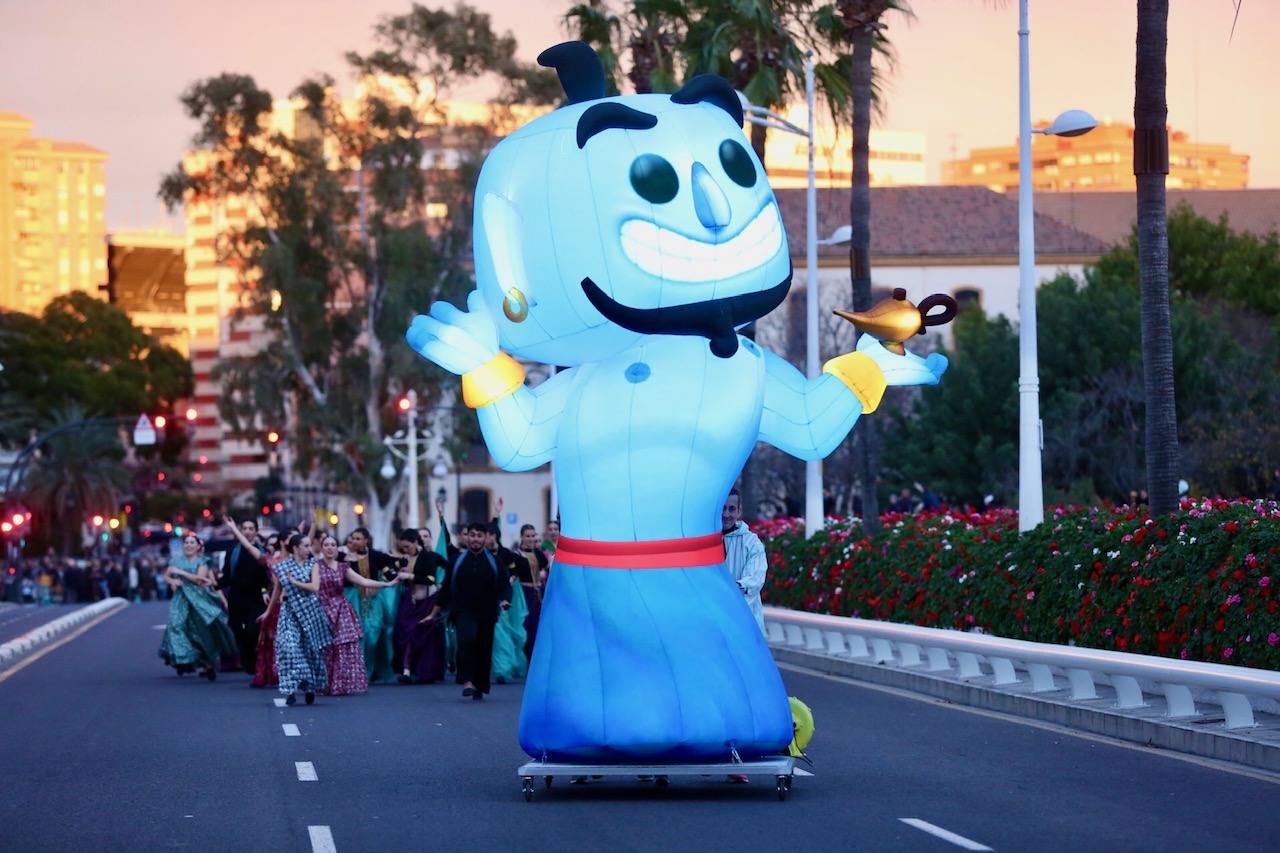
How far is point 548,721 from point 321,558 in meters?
10.4

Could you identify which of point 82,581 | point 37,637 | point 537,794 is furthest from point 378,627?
point 82,581

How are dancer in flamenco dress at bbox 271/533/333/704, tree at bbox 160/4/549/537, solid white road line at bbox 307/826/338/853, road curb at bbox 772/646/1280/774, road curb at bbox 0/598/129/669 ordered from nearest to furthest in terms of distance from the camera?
solid white road line at bbox 307/826/338/853, road curb at bbox 772/646/1280/774, dancer in flamenco dress at bbox 271/533/333/704, road curb at bbox 0/598/129/669, tree at bbox 160/4/549/537

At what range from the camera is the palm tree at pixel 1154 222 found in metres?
21.4

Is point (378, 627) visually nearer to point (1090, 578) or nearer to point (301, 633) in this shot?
point (301, 633)

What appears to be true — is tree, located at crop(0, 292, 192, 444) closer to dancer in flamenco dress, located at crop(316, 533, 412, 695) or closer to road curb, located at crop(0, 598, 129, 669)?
road curb, located at crop(0, 598, 129, 669)

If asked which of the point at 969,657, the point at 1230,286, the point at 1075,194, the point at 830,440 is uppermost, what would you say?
the point at 1075,194

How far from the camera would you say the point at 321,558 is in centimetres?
2266

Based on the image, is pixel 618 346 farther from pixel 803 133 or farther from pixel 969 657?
pixel 803 133

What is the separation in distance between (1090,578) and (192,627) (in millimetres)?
10921

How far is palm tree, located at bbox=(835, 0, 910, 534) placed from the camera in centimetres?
3253

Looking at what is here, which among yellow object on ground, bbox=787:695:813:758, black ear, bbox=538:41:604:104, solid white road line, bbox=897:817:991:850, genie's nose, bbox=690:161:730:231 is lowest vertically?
solid white road line, bbox=897:817:991:850

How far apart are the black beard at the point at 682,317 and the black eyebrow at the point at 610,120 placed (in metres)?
0.86

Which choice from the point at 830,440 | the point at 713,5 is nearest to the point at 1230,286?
the point at 713,5

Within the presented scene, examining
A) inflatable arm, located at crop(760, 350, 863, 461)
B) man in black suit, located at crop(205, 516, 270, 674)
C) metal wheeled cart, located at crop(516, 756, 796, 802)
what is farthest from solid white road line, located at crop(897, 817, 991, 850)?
man in black suit, located at crop(205, 516, 270, 674)
